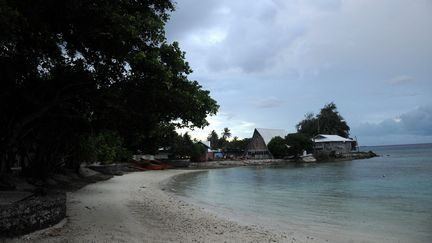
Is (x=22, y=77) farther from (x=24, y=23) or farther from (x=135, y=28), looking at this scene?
(x=135, y=28)

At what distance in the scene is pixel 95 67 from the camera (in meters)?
11.5

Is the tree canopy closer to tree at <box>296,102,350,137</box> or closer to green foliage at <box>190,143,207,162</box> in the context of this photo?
green foliage at <box>190,143,207,162</box>

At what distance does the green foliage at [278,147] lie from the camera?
8369cm

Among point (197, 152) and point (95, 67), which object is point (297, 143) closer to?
point (197, 152)

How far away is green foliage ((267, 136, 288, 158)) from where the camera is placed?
83688 millimetres

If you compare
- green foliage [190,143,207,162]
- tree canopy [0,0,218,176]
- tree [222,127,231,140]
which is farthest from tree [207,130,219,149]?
tree canopy [0,0,218,176]

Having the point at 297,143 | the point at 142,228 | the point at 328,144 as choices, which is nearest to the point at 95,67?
the point at 142,228

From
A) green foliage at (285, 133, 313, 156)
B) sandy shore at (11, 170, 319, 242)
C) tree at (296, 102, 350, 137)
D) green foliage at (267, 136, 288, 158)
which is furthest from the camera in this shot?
tree at (296, 102, 350, 137)

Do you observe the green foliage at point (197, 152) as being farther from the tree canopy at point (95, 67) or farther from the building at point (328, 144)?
the tree canopy at point (95, 67)

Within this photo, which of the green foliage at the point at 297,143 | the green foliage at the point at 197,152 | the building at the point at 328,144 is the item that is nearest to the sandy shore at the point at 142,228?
the green foliage at the point at 197,152

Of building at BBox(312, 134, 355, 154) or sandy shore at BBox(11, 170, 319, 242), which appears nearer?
sandy shore at BBox(11, 170, 319, 242)

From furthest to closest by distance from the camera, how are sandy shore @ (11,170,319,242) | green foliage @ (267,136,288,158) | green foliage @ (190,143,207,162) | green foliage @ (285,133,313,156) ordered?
green foliage @ (267,136,288,158) < green foliage @ (285,133,313,156) < green foliage @ (190,143,207,162) < sandy shore @ (11,170,319,242)

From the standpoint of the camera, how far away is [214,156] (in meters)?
88.2

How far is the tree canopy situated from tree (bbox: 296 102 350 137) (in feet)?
310
